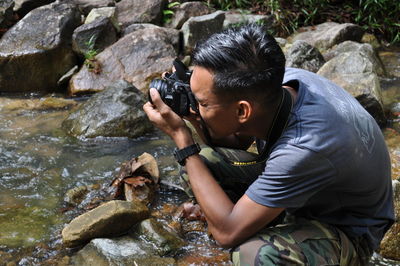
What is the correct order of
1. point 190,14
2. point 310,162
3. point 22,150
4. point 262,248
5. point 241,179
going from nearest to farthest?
point 310,162 < point 262,248 < point 241,179 < point 22,150 < point 190,14

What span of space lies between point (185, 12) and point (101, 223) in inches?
208

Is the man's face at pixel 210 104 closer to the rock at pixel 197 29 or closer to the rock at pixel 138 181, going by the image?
the rock at pixel 138 181

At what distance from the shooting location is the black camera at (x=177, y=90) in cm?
214

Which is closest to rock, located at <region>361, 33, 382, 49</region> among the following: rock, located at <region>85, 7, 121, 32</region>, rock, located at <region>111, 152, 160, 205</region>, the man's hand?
rock, located at <region>85, 7, 121, 32</region>

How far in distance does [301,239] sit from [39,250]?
167cm

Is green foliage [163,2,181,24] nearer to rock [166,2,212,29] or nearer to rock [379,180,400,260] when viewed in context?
rock [166,2,212,29]

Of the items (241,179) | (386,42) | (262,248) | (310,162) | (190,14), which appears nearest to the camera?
(310,162)

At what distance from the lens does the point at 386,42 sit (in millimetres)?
8016

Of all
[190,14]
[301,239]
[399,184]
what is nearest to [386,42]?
[190,14]

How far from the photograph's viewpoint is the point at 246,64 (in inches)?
72.0

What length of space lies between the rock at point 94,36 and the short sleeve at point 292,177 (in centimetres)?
468

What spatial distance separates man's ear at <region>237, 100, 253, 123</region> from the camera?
1895 mm

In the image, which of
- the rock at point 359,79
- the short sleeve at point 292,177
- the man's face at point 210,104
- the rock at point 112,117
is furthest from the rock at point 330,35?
the short sleeve at point 292,177

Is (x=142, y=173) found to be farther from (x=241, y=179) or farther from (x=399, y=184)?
(x=399, y=184)
